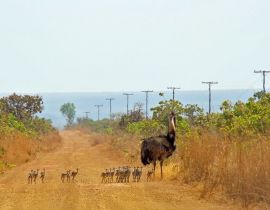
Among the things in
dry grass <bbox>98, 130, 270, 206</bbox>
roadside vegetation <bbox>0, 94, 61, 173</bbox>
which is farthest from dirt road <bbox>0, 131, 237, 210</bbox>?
roadside vegetation <bbox>0, 94, 61, 173</bbox>

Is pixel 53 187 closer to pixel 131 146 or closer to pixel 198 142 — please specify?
pixel 198 142

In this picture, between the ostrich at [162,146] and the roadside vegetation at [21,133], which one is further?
the roadside vegetation at [21,133]

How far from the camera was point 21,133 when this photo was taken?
50031 mm

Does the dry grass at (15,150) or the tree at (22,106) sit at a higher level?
the tree at (22,106)

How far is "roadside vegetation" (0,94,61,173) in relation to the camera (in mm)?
37500

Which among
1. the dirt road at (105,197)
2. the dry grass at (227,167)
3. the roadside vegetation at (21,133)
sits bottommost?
the dirt road at (105,197)

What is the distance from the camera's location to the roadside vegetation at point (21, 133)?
3750cm

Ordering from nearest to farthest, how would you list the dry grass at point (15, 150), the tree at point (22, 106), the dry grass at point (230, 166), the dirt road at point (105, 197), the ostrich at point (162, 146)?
the dry grass at point (230, 166)
the dirt road at point (105, 197)
the ostrich at point (162, 146)
the dry grass at point (15, 150)
the tree at point (22, 106)

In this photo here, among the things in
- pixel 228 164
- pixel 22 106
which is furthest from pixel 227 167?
pixel 22 106

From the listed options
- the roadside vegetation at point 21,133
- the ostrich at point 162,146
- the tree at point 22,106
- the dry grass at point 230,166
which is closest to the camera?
the dry grass at point 230,166

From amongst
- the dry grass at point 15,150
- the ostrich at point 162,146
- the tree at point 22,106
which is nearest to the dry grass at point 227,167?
the ostrich at point 162,146

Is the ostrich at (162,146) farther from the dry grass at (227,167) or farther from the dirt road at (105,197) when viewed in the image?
the dirt road at (105,197)

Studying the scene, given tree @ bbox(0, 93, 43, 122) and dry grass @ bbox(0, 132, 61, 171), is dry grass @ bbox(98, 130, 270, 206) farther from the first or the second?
tree @ bbox(0, 93, 43, 122)

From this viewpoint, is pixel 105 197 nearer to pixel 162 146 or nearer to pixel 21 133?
pixel 162 146
